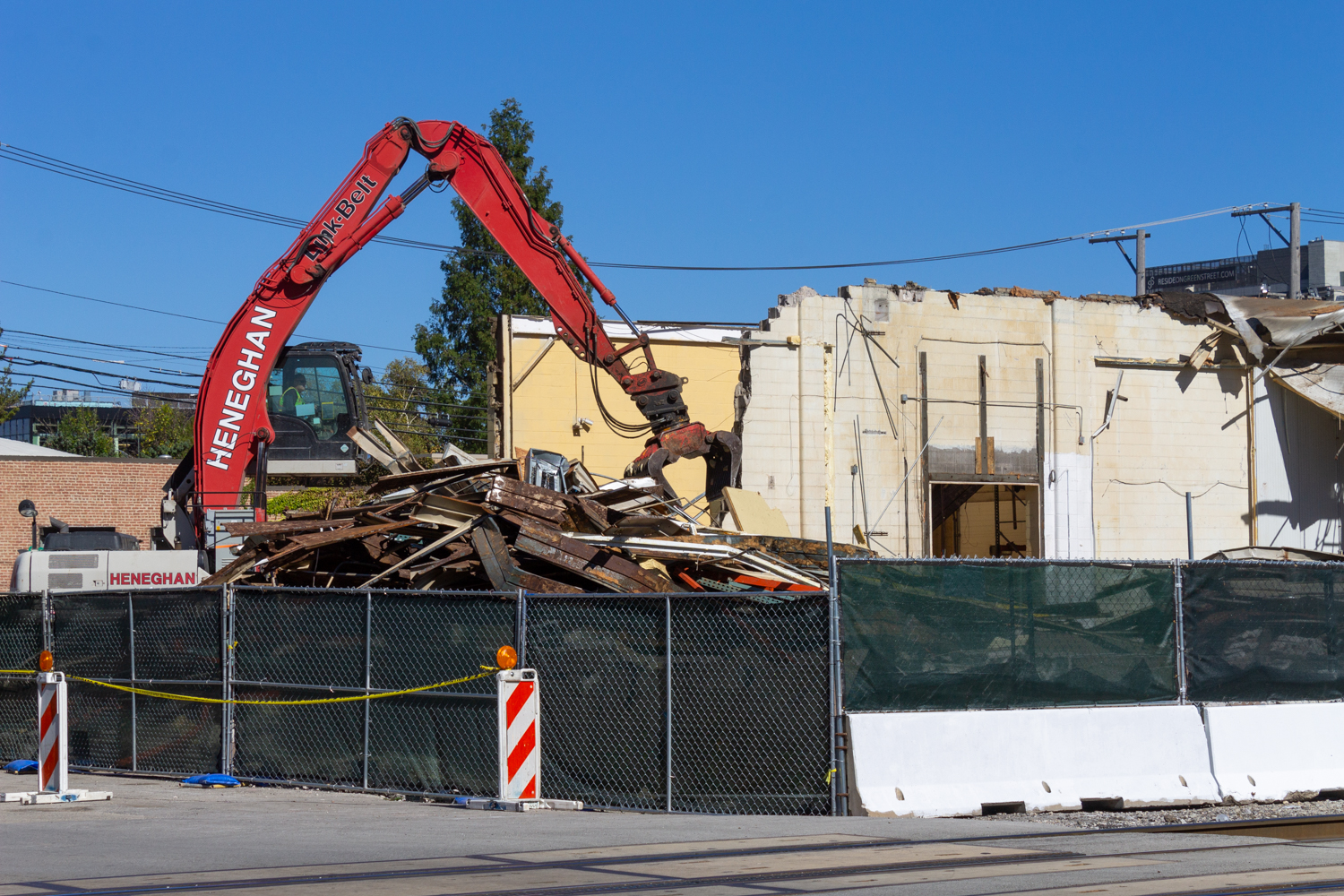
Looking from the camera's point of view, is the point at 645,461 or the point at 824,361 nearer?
the point at 645,461

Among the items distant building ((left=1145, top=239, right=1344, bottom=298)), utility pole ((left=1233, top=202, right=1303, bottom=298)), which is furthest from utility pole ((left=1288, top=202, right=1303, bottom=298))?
distant building ((left=1145, top=239, right=1344, bottom=298))

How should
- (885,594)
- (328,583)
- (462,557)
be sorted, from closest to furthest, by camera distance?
1. (885,594)
2. (462,557)
3. (328,583)

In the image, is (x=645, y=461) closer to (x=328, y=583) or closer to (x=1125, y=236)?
(x=328, y=583)

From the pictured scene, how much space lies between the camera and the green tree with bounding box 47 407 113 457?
61.2 m

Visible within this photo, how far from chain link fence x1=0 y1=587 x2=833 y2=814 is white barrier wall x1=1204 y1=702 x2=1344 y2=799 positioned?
150 inches

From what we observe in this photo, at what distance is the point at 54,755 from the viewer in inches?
446

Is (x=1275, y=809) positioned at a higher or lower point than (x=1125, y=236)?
lower

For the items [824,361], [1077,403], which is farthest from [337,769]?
[1077,403]

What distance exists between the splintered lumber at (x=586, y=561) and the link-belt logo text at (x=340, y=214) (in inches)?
287

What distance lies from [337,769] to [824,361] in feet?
55.6

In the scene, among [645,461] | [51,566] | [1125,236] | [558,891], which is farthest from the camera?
[1125,236]

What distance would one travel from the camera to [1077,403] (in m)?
28.5

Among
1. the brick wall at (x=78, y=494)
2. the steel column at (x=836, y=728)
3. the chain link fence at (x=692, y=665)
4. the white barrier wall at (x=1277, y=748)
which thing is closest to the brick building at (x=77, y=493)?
the brick wall at (x=78, y=494)

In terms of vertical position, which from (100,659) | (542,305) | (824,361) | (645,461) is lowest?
(100,659)
